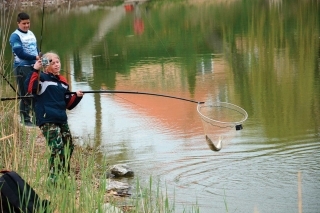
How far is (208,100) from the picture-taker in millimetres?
12586

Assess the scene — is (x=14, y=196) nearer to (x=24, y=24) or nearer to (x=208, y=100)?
(x=24, y=24)

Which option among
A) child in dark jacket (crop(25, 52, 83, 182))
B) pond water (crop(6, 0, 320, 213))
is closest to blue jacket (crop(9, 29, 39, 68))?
pond water (crop(6, 0, 320, 213))

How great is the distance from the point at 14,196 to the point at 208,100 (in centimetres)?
814

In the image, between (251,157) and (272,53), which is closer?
(251,157)

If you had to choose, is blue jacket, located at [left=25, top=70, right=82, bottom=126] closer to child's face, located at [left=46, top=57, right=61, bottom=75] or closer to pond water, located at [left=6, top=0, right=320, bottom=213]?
child's face, located at [left=46, top=57, right=61, bottom=75]

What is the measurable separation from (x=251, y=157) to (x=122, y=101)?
536cm

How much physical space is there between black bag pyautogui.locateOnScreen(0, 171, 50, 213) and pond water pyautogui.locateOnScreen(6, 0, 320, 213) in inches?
60.9

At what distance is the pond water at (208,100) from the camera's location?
25.7ft

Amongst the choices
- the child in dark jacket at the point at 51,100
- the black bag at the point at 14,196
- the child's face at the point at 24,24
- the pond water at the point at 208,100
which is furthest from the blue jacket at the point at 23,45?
the black bag at the point at 14,196

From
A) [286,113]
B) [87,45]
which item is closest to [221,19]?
[87,45]

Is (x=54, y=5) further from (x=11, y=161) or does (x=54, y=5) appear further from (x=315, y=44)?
(x=11, y=161)

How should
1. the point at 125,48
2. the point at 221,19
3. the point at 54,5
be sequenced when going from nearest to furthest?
the point at 125,48 → the point at 221,19 → the point at 54,5

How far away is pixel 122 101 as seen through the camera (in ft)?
45.5

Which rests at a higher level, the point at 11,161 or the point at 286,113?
the point at 11,161
